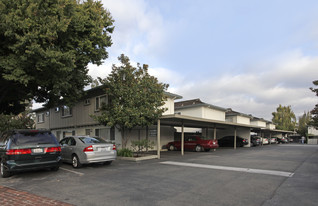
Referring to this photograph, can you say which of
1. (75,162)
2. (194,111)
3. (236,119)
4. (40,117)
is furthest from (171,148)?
(236,119)

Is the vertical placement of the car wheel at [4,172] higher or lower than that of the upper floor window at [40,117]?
lower

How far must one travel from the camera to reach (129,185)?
6836 millimetres

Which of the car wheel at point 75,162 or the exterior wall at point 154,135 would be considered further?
the exterior wall at point 154,135

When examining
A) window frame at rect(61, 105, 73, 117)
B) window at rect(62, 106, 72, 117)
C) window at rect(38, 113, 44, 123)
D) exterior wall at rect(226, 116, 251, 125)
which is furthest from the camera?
exterior wall at rect(226, 116, 251, 125)

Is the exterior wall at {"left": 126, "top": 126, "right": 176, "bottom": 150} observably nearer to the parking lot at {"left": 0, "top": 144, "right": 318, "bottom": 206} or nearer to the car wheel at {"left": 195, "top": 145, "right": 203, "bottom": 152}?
the car wheel at {"left": 195, "top": 145, "right": 203, "bottom": 152}

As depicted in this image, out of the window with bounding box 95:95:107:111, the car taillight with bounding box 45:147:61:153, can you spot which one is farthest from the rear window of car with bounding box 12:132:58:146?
the window with bounding box 95:95:107:111

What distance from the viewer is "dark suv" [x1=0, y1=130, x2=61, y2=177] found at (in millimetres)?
7633

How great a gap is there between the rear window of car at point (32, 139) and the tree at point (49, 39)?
3.15 metres

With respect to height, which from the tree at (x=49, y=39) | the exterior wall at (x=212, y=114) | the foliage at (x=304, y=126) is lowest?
the foliage at (x=304, y=126)

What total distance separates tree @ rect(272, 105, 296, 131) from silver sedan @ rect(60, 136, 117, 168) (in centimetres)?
6467

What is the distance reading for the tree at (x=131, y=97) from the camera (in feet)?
46.9

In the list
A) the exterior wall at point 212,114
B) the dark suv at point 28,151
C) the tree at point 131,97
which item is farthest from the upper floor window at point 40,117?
the dark suv at point 28,151

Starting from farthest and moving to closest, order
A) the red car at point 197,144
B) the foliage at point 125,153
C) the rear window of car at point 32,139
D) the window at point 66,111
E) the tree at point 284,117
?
the tree at point 284,117, the window at point 66,111, the red car at point 197,144, the foliage at point 125,153, the rear window of car at point 32,139

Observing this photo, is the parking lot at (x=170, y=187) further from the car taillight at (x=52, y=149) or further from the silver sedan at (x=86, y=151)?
the silver sedan at (x=86, y=151)
